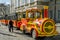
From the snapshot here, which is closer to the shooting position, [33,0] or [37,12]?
[37,12]

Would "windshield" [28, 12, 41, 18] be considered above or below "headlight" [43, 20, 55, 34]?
above

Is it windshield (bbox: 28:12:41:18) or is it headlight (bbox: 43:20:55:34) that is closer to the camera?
headlight (bbox: 43:20:55:34)

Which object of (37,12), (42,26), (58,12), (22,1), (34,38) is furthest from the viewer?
(22,1)

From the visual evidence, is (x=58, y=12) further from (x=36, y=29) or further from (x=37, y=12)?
(x=36, y=29)

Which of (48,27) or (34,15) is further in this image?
(34,15)

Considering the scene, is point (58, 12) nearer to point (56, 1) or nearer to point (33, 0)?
point (56, 1)

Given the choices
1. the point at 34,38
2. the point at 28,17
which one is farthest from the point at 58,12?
the point at 34,38

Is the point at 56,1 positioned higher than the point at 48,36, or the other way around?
the point at 56,1

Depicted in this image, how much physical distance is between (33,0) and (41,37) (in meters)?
38.0

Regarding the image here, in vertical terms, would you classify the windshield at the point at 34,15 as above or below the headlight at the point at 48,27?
above

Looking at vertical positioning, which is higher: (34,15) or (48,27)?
(34,15)

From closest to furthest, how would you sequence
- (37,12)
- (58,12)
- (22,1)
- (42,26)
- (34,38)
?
(42,26), (34,38), (37,12), (58,12), (22,1)

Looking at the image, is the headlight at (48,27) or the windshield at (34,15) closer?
the headlight at (48,27)

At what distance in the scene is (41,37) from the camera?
59.4 ft
